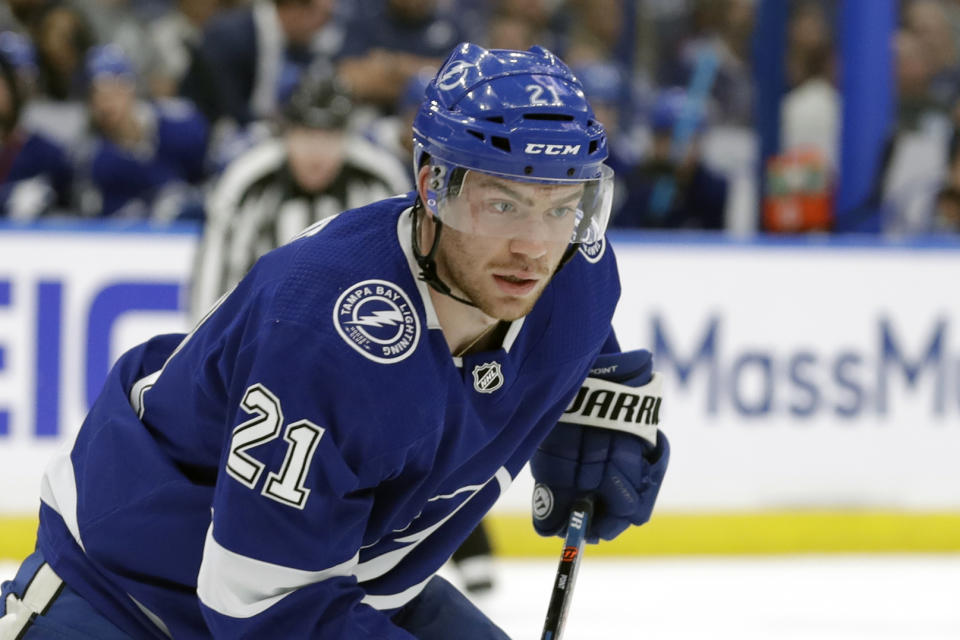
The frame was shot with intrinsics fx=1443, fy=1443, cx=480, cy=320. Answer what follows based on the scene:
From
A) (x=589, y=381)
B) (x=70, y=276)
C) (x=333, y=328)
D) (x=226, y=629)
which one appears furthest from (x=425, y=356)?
(x=70, y=276)

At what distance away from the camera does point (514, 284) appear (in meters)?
1.57

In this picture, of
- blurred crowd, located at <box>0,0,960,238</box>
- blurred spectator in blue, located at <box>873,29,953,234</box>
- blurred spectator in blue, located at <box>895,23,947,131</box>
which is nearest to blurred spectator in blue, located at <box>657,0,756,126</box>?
blurred crowd, located at <box>0,0,960,238</box>

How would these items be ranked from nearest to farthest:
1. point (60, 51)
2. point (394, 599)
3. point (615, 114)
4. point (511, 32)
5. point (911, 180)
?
point (394, 599), point (60, 51), point (911, 180), point (615, 114), point (511, 32)

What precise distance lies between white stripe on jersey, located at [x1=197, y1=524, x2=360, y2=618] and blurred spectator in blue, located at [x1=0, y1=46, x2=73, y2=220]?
306 centimetres

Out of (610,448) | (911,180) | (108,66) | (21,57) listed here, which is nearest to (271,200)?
(108,66)

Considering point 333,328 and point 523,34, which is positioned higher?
point 333,328

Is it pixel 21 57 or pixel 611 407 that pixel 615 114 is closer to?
pixel 21 57

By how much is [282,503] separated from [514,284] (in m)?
0.34

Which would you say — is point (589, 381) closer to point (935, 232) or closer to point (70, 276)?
point (70, 276)

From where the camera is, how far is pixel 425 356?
1524 millimetres

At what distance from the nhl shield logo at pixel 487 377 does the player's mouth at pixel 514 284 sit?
0.39 feet

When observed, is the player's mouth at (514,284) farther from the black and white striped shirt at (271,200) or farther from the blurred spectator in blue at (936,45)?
the blurred spectator in blue at (936,45)

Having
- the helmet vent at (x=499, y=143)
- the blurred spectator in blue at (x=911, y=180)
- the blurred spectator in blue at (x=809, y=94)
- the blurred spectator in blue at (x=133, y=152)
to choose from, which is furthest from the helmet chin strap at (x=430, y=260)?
the blurred spectator in blue at (x=809, y=94)

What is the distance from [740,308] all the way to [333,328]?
3005 mm
